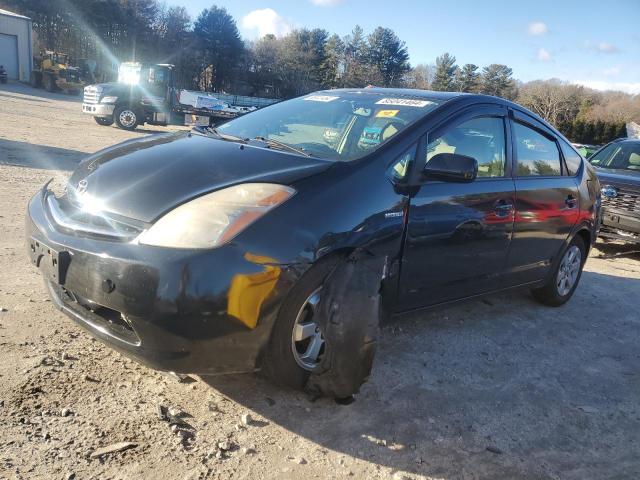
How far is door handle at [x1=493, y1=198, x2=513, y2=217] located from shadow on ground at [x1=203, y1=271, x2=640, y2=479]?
3.20 ft

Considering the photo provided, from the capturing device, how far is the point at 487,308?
15.3 feet

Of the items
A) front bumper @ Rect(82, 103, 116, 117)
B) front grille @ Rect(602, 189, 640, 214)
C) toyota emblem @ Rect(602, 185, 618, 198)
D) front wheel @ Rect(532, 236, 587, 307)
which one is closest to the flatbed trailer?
front bumper @ Rect(82, 103, 116, 117)

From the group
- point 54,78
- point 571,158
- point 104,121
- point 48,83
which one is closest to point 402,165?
point 571,158

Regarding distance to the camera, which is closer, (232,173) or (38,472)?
(38,472)

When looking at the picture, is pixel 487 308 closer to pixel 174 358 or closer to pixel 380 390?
pixel 380 390

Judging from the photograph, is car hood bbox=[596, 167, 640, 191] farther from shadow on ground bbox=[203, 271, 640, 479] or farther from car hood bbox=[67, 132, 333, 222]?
car hood bbox=[67, 132, 333, 222]

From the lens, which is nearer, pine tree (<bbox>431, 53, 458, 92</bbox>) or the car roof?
the car roof

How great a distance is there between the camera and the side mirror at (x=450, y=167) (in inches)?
119

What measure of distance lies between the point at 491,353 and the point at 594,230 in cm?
219

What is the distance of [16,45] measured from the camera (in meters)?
40.5

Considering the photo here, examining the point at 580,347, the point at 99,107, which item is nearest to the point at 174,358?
the point at 580,347

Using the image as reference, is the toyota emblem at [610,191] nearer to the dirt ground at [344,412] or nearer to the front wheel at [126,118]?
the dirt ground at [344,412]

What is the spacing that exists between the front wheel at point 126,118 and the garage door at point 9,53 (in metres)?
29.5

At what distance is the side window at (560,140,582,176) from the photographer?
464cm
